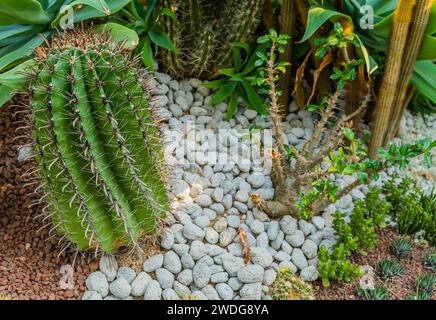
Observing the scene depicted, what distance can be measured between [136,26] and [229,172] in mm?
789

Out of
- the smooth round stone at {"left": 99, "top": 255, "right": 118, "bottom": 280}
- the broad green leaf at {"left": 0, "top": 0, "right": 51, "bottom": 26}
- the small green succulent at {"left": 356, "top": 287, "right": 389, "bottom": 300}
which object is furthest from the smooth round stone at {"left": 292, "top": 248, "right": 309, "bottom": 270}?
the broad green leaf at {"left": 0, "top": 0, "right": 51, "bottom": 26}

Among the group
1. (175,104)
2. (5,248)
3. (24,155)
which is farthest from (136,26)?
(5,248)

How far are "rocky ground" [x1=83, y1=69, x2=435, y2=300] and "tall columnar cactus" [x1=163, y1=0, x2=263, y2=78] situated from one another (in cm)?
11

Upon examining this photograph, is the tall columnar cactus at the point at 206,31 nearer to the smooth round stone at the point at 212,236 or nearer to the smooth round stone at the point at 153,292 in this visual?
the smooth round stone at the point at 212,236

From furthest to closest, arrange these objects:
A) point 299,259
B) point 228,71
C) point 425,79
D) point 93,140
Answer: point 228,71
point 425,79
point 299,259
point 93,140

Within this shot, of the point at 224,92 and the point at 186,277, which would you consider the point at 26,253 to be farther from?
the point at 224,92

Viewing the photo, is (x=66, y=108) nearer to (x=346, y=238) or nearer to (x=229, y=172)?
(x=229, y=172)

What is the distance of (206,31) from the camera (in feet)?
9.45

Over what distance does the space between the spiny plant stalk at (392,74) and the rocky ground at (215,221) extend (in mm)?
222

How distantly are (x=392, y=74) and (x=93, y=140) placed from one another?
133 cm

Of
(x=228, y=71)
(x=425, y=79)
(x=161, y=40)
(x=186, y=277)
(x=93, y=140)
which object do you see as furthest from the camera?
(x=228, y=71)

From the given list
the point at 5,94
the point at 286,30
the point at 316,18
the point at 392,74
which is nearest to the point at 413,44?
the point at 392,74

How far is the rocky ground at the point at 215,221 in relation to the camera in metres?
2.27

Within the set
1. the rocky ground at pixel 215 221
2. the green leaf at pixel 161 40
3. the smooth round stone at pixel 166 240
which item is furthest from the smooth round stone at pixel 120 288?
the green leaf at pixel 161 40
